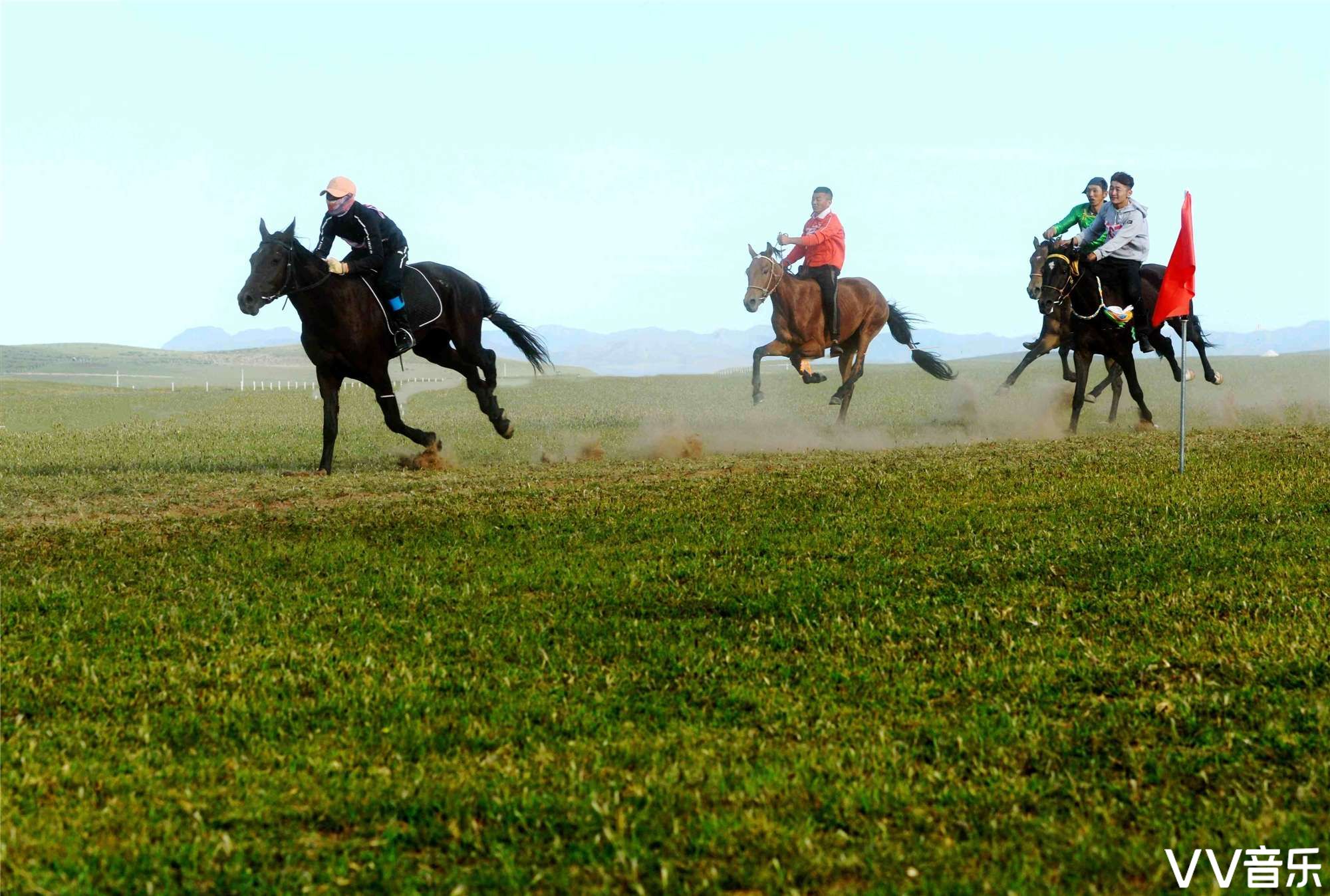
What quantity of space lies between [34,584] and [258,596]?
1727 millimetres

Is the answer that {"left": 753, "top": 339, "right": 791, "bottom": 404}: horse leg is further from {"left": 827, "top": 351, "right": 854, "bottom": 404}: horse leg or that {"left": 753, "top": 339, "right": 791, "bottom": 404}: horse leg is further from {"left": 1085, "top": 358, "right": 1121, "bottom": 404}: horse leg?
{"left": 1085, "top": 358, "right": 1121, "bottom": 404}: horse leg

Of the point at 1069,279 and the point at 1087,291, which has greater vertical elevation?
the point at 1069,279

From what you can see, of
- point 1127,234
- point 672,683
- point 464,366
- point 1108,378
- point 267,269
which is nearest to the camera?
point 672,683

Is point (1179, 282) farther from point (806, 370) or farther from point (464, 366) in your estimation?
point (464, 366)

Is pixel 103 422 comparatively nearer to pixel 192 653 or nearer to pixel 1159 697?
pixel 192 653

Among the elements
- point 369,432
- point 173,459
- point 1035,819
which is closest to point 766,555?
point 1035,819

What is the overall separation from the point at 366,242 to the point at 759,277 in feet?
24.9

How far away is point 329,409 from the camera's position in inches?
683

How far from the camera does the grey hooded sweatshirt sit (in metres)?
20.8

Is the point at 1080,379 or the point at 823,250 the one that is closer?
the point at 1080,379

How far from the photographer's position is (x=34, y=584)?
9680 mm

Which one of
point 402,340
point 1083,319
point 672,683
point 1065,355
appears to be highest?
point 1083,319

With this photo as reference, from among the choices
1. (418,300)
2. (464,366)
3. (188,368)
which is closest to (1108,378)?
(464,366)

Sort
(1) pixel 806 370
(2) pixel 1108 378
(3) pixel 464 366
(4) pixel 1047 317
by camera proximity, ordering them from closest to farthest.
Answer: (3) pixel 464 366 → (4) pixel 1047 317 → (1) pixel 806 370 → (2) pixel 1108 378
